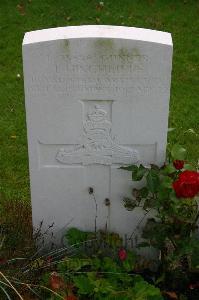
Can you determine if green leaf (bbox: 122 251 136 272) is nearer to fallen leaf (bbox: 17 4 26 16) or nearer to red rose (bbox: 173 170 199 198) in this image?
red rose (bbox: 173 170 199 198)

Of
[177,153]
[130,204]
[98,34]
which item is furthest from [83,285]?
[98,34]

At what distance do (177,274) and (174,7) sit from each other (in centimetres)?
577

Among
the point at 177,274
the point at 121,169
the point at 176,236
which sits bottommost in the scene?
the point at 177,274

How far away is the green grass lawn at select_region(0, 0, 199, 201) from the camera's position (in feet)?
17.7

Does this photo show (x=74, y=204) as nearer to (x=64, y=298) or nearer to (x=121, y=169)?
(x=121, y=169)

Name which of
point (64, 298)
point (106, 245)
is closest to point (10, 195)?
point (106, 245)

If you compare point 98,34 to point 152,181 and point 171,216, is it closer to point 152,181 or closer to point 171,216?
point 152,181

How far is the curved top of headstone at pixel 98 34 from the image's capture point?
10.7 feet

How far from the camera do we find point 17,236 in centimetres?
394

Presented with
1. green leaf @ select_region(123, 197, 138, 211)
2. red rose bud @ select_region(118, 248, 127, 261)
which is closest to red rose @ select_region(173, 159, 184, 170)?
green leaf @ select_region(123, 197, 138, 211)

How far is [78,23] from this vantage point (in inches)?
316

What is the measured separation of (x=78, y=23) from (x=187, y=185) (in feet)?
17.3

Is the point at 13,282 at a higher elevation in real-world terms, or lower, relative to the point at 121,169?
lower

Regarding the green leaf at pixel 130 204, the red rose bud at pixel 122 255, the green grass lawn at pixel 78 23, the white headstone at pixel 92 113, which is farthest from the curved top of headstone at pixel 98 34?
the green grass lawn at pixel 78 23
